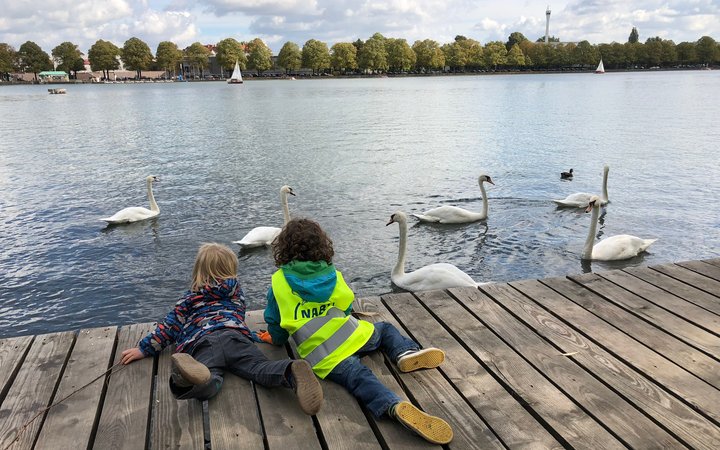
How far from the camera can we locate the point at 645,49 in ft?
591

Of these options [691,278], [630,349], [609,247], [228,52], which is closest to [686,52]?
[228,52]

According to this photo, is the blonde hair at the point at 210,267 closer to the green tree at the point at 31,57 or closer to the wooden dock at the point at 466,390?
the wooden dock at the point at 466,390

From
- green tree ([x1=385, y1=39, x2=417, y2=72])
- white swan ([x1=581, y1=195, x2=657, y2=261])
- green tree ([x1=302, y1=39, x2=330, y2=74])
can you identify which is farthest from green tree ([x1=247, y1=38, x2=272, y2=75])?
white swan ([x1=581, y1=195, x2=657, y2=261])

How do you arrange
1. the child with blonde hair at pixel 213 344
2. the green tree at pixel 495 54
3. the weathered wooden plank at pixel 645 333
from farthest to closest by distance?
the green tree at pixel 495 54, the weathered wooden plank at pixel 645 333, the child with blonde hair at pixel 213 344

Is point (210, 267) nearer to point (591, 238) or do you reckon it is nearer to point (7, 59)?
point (591, 238)

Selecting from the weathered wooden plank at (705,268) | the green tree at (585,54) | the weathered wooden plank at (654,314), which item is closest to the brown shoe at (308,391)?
the weathered wooden plank at (654,314)

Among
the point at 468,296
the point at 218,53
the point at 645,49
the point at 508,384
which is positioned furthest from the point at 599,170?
the point at 645,49

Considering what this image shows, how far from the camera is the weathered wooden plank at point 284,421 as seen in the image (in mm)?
3127

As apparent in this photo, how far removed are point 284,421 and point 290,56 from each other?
17518cm

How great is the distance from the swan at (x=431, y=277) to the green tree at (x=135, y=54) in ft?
549

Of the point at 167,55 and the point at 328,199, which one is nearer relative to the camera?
the point at 328,199

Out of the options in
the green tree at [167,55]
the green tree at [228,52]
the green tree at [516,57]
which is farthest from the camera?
the green tree at [516,57]

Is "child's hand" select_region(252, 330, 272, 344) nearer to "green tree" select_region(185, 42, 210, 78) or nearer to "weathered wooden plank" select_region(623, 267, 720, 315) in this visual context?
"weathered wooden plank" select_region(623, 267, 720, 315)

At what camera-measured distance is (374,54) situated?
168500 mm
